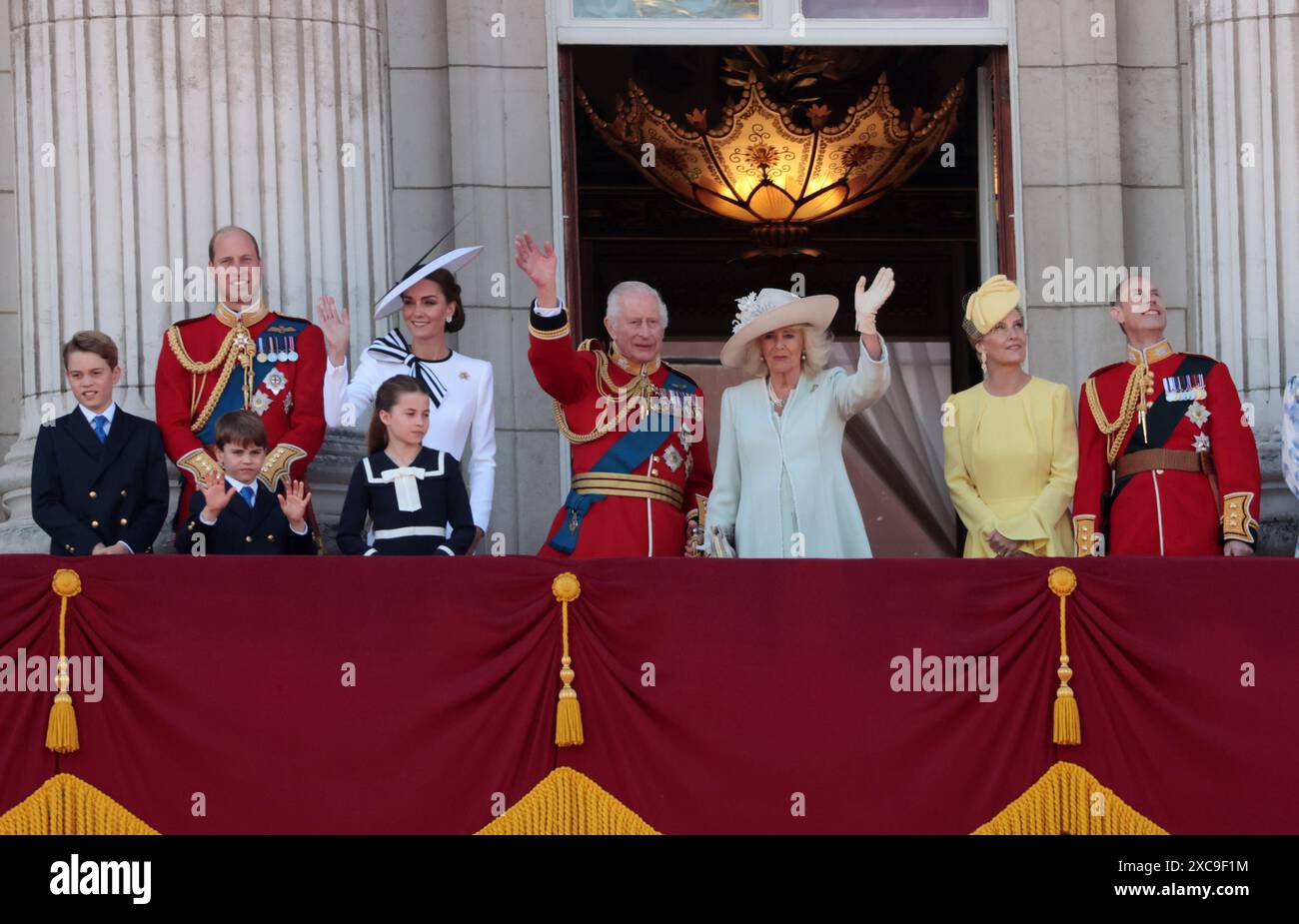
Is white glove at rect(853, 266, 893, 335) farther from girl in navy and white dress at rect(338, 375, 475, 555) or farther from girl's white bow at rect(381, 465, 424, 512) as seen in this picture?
girl's white bow at rect(381, 465, 424, 512)

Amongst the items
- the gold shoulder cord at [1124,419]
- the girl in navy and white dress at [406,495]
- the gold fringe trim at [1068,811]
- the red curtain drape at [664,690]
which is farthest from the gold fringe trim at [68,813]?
the gold shoulder cord at [1124,419]

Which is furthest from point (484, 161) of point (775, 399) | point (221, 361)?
point (775, 399)

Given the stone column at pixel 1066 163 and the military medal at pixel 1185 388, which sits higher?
the stone column at pixel 1066 163

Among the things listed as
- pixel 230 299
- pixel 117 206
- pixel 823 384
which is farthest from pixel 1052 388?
pixel 117 206

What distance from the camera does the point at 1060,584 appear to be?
924 centimetres

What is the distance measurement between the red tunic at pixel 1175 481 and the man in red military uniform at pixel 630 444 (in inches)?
61.1

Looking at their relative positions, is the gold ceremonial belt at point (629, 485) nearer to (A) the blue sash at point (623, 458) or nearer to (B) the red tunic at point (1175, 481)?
(A) the blue sash at point (623, 458)

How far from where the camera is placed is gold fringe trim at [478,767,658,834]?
29.8 feet

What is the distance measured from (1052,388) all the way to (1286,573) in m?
1.75

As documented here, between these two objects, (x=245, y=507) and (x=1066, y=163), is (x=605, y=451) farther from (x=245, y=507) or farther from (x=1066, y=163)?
(x=1066, y=163)

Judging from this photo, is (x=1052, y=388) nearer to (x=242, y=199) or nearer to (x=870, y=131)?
(x=242, y=199)

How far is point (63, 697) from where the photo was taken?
9.03 metres

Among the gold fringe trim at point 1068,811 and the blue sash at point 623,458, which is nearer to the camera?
the gold fringe trim at point 1068,811

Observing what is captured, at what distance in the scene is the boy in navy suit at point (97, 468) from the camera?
10062 mm
